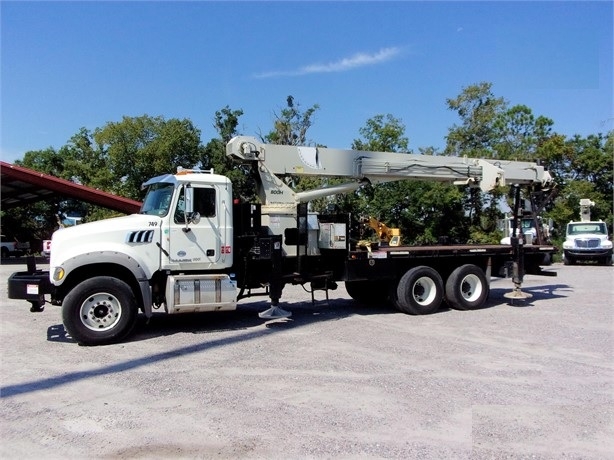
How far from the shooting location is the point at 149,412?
5.13 m

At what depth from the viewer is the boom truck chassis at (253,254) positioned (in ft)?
26.5

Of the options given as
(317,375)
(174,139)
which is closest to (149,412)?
(317,375)

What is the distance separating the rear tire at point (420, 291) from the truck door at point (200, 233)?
3.91 m

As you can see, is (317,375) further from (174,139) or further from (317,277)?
(174,139)

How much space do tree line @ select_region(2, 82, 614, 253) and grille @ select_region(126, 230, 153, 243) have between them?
703 inches

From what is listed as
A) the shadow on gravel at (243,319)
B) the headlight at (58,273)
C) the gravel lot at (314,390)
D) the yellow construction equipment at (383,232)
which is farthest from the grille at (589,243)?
the headlight at (58,273)

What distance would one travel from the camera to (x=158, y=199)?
355 inches

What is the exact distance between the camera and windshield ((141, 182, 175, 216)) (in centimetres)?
880

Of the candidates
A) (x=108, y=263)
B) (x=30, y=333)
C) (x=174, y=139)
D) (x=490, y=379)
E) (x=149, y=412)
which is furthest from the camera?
(x=174, y=139)

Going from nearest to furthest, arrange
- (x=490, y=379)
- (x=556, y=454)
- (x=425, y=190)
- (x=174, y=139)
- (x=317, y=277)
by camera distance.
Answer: (x=556, y=454) < (x=490, y=379) < (x=317, y=277) < (x=425, y=190) < (x=174, y=139)

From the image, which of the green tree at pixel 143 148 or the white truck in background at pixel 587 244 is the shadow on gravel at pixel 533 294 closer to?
the white truck in background at pixel 587 244

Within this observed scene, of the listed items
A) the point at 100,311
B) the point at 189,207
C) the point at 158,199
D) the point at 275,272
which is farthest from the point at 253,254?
the point at 100,311

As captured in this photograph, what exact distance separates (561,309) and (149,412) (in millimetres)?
9451

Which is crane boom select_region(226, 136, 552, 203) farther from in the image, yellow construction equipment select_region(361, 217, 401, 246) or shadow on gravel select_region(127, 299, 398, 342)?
shadow on gravel select_region(127, 299, 398, 342)
